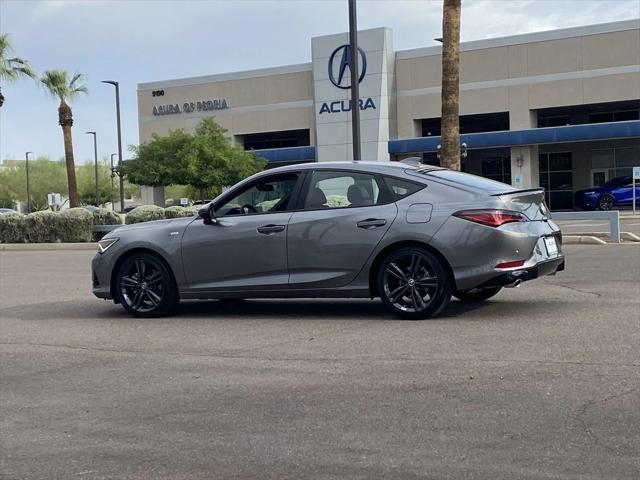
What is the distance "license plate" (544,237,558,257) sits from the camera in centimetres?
867

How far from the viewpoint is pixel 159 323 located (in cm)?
954

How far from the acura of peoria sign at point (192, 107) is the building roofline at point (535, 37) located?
504 inches

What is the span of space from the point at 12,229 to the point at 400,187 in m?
23.6

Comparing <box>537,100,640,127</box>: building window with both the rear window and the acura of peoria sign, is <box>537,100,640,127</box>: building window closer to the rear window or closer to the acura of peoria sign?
the acura of peoria sign

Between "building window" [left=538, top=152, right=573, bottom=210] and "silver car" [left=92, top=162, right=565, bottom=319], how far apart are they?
4216 cm

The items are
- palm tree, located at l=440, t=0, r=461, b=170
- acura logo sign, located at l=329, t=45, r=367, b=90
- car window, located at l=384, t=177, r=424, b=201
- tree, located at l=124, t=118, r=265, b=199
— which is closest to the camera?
car window, located at l=384, t=177, r=424, b=201

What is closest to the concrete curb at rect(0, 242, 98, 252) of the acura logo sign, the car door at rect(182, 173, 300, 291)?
the car door at rect(182, 173, 300, 291)

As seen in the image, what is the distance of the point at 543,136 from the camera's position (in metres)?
46.1

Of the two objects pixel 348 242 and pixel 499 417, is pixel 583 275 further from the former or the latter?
pixel 499 417

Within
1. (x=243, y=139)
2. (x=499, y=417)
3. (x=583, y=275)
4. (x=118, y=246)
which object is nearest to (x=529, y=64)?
(x=243, y=139)

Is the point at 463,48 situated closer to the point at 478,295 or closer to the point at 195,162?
the point at 195,162

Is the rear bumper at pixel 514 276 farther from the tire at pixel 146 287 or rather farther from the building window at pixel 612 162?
the building window at pixel 612 162

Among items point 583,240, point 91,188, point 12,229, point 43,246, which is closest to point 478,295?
point 583,240

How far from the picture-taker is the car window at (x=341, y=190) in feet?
29.2
